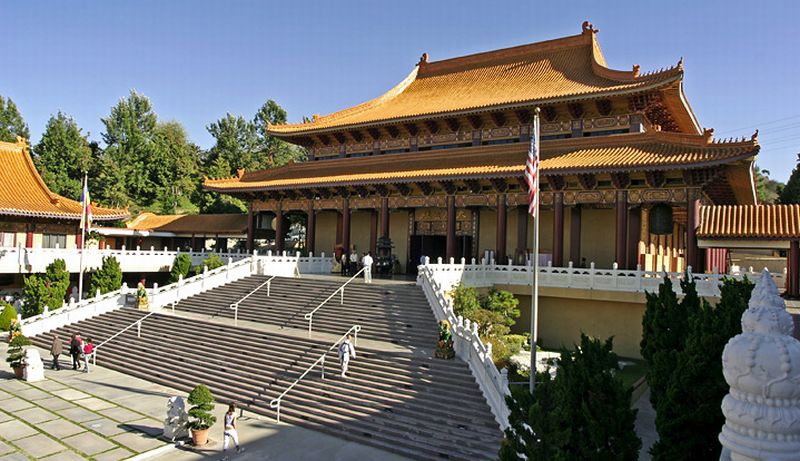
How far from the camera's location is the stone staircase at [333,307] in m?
18.5

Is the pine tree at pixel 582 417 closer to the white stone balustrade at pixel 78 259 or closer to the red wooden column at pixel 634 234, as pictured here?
the red wooden column at pixel 634 234

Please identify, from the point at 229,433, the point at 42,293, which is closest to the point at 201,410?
the point at 229,433

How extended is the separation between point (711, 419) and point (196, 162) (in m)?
69.0

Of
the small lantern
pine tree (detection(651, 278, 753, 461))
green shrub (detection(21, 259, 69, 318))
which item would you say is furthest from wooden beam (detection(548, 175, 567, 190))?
green shrub (detection(21, 259, 69, 318))

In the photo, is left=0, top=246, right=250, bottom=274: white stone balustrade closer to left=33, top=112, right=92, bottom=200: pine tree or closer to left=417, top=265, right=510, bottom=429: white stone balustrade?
left=417, top=265, right=510, bottom=429: white stone balustrade

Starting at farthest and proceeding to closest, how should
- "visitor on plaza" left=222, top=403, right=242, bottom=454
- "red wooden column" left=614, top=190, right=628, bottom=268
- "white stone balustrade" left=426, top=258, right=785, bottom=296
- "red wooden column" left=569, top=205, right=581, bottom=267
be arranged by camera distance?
1. "red wooden column" left=569, top=205, right=581, bottom=267
2. "red wooden column" left=614, top=190, right=628, bottom=268
3. "white stone balustrade" left=426, top=258, right=785, bottom=296
4. "visitor on plaza" left=222, top=403, right=242, bottom=454

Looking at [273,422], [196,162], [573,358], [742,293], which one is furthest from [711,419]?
[196,162]

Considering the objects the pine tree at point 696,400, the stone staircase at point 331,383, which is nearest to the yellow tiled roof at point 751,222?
the stone staircase at point 331,383

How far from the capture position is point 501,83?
A: 30.6m

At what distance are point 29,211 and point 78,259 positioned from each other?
3.40 m

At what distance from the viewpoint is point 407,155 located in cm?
2967

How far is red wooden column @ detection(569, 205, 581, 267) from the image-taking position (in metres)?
23.9

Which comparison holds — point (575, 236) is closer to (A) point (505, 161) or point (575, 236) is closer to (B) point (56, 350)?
(A) point (505, 161)

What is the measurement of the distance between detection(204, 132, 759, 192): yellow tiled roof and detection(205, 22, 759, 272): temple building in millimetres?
63
